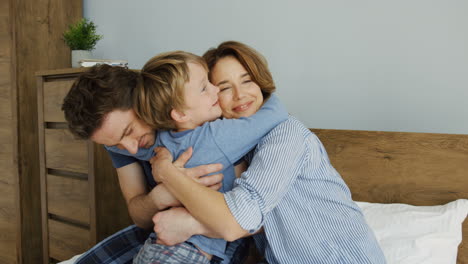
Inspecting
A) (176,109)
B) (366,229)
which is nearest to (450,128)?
(366,229)

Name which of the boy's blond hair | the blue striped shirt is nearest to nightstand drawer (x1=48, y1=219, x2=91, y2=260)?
the boy's blond hair

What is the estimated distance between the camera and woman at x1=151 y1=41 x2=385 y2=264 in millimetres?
868

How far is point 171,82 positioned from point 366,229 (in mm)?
630

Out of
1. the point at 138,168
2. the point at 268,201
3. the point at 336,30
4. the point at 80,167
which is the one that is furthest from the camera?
the point at 80,167

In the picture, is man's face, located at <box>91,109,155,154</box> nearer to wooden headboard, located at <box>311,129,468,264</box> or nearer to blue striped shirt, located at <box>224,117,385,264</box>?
blue striped shirt, located at <box>224,117,385,264</box>

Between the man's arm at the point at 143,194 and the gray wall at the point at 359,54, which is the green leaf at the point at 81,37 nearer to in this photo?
the gray wall at the point at 359,54

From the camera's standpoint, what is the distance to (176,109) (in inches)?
40.5

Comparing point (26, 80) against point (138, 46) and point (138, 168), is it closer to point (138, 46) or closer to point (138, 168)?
point (138, 46)

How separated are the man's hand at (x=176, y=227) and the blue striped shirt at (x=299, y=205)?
0.14 meters

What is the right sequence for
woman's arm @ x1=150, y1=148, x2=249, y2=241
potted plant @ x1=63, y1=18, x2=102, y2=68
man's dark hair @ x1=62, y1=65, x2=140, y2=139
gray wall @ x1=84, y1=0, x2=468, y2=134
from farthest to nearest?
potted plant @ x1=63, y1=18, x2=102, y2=68, gray wall @ x1=84, y1=0, x2=468, y2=134, man's dark hair @ x1=62, y1=65, x2=140, y2=139, woman's arm @ x1=150, y1=148, x2=249, y2=241

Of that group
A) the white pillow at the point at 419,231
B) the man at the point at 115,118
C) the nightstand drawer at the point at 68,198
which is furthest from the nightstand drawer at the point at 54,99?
the white pillow at the point at 419,231

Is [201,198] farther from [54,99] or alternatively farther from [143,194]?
[54,99]

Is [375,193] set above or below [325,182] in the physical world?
below

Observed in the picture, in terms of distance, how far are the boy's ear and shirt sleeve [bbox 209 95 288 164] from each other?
0.08 metres
